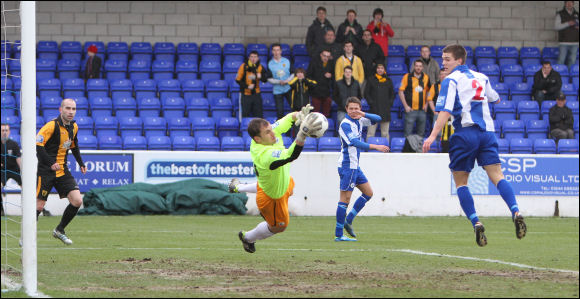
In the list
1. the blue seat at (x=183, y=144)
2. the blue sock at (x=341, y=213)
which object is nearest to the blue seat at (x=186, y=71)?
the blue seat at (x=183, y=144)

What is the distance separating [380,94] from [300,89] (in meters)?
2.06

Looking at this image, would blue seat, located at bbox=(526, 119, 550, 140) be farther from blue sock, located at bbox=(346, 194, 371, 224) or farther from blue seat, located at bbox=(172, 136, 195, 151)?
blue sock, located at bbox=(346, 194, 371, 224)

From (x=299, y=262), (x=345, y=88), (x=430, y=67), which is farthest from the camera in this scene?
(x=430, y=67)

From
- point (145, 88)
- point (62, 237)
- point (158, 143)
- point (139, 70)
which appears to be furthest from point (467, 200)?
point (139, 70)

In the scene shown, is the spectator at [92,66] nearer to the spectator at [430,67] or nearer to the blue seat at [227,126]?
the blue seat at [227,126]

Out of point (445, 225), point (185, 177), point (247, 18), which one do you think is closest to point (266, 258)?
point (445, 225)

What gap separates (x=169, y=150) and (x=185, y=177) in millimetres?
922

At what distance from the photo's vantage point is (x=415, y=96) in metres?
23.0

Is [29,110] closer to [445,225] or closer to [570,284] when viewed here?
[570,284]

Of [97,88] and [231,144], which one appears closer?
[231,144]

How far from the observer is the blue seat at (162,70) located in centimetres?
2539

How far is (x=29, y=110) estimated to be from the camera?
26.3ft

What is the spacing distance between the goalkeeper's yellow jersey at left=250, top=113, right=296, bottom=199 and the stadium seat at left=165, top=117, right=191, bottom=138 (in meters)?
13.0

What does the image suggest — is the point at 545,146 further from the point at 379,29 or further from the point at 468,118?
the point at 468,118
